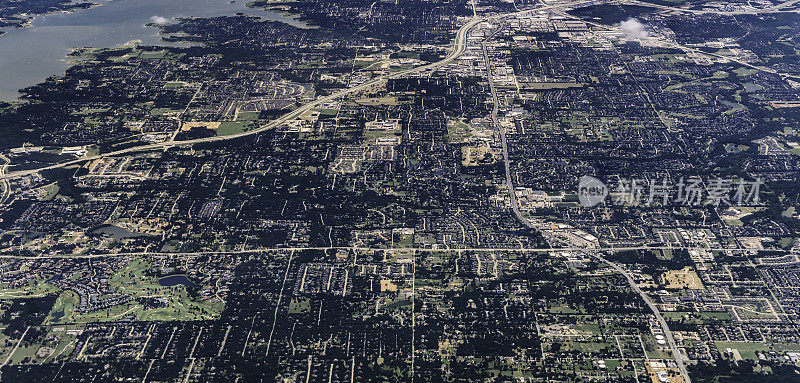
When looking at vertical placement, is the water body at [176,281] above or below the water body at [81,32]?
below

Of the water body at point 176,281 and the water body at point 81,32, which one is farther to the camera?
the water body at point 81,32

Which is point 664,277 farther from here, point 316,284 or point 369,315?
point 316,284

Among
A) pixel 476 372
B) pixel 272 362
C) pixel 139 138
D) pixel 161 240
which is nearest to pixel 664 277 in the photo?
pixel 476 372

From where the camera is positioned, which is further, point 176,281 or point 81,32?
point 81,32

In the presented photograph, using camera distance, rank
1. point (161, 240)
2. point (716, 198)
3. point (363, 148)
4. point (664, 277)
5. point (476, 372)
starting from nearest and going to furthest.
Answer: point (476, 372) < point (664, 277) < point (161, 240) < point (716, 198) < point (363, 148)

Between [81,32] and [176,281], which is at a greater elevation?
[81,32]
